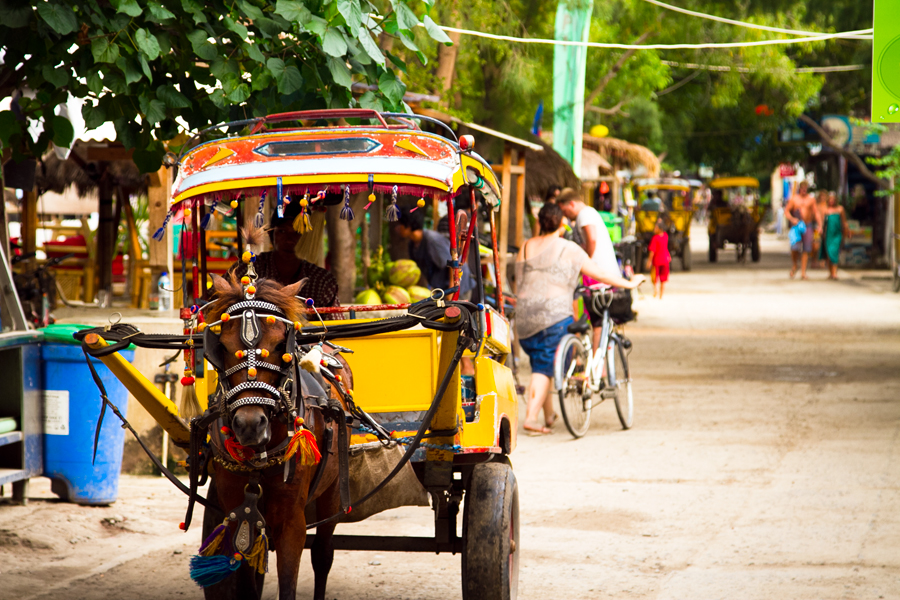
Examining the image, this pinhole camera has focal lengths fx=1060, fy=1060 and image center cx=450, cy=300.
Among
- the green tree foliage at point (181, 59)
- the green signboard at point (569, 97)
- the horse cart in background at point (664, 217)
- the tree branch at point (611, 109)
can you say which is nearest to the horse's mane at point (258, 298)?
the green tree foliage at point (181, 59)

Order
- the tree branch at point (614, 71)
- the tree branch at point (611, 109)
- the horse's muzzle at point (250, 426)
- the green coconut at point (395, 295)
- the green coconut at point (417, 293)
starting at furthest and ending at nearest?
the tree branch at point (611, 109) < the tree branch at point (614, 71) < the green coconut at point (417, 293) < the green coconut at point (395, 295) < the horse's muzzle at point (250, 426)

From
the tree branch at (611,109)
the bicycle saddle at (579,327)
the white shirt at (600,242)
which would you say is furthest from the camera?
the tree branch at (611,109)

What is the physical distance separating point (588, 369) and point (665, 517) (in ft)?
9.07

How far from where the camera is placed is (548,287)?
937cm

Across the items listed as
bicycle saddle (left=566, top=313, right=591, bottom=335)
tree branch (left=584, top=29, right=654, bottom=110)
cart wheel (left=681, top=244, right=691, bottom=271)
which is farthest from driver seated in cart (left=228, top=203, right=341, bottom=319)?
cart wheel (left=681, top=244, right=691, bottom=271)

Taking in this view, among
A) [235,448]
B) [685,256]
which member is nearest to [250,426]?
[235,448]

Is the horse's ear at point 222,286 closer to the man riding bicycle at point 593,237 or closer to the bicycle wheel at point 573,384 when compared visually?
the bicycle wheel at point 573,384

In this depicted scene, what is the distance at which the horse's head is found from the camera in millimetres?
3518

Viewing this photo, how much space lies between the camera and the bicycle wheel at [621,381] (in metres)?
9.74

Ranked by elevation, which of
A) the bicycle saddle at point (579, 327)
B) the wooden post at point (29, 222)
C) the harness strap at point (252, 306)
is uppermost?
the wooden post at point (29, 222)

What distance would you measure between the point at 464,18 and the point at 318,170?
12056mm

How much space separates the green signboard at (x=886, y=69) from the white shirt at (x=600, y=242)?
165 inches

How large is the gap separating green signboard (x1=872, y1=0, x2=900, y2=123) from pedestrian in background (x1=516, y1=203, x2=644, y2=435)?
369 centimetres

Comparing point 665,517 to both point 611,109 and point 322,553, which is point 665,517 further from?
point 611,109
